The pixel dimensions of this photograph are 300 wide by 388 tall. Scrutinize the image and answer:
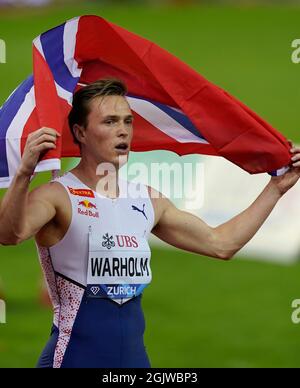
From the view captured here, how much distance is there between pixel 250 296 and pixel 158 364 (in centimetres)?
410

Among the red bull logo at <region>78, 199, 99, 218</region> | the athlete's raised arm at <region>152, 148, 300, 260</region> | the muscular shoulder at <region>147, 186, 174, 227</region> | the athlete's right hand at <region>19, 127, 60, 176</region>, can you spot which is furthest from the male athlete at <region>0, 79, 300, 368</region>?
the athlete's right hand at <region>19, 127, 60, 176</region>

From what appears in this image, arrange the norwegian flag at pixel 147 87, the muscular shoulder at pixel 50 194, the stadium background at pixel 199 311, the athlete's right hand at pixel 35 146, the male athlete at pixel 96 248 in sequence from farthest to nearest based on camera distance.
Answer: the stadium background at pixel 199 311 → the norwegian flag at pixel 147 87 → the male athlete at pixel 96 248 → the muscular shoulder at pixel 50 194 → the athlete's right hand at pixel 35 146

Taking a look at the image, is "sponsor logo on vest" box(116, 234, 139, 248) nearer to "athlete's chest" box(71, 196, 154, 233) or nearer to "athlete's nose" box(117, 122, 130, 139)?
"athlete's chest" box(71, 196, 154, 233)

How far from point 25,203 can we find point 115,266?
792 millimetres

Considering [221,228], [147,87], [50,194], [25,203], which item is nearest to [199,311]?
[221,228]

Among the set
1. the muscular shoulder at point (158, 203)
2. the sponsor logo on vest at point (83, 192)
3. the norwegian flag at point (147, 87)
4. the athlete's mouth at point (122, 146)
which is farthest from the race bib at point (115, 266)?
the norwegian flag at point (147, 87)

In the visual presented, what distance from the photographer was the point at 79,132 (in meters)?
6.66

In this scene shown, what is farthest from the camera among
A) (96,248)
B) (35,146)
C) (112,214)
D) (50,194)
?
(112,214)

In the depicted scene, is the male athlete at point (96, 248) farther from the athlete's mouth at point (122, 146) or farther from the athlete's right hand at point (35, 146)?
the athlete's right hand at point (35, 146)

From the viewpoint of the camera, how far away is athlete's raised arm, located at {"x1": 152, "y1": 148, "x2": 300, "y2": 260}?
22.8 ft

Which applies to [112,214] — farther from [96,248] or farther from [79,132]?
[79,132]

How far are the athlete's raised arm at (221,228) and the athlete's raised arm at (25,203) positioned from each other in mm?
1013

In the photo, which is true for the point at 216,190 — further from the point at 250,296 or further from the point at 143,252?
the point at 143,252

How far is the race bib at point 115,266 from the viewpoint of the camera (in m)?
6.46
